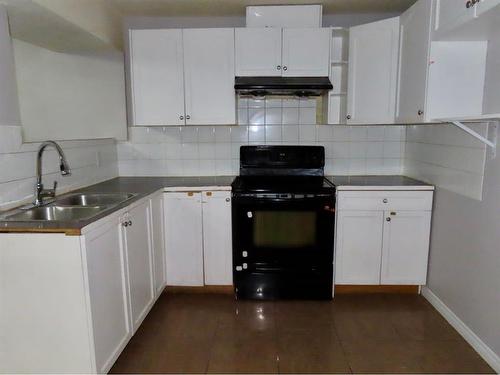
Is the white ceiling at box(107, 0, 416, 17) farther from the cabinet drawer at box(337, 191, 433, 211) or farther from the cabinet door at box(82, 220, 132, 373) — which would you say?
the cabinet door at box(82, 220, 132, 373)

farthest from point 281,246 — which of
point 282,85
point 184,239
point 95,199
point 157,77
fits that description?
point 157,77

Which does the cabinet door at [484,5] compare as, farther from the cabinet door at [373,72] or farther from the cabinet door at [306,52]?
the cabinet door at [306,52]

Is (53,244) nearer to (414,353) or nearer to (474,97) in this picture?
(414,353)

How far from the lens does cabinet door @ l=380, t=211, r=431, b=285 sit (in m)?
2.62

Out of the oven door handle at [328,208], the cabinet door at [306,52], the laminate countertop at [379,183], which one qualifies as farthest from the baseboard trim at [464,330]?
the cabinet door at [306,52]

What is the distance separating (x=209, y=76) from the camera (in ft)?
8.95

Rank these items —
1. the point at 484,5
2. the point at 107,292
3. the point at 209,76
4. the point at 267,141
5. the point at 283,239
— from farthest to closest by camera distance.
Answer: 1. the point at 267,141
2. the point at 209,76
3. the point at 283,239
4. the point at 107,292
5. the point at 484,5

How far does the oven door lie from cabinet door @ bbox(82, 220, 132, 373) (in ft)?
3.11

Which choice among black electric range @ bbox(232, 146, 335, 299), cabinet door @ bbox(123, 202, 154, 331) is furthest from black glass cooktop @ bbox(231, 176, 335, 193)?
cabinet door @ bbox(123, 202, 154, 331)

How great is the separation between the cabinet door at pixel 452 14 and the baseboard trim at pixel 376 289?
1.90m

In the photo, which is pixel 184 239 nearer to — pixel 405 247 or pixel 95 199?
pixel 95 199

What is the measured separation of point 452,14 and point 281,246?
71.1 inches

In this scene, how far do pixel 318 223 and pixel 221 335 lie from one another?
105 cm

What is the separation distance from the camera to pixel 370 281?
270 centimetres
